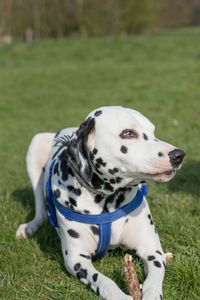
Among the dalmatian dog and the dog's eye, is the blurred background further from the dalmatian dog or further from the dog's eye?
the dog's eye

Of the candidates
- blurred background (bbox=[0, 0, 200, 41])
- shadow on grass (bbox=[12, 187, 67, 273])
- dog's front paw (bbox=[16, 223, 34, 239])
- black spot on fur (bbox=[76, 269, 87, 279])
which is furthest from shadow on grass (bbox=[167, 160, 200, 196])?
blurred background (bbox=[0, 0, 200, 41])

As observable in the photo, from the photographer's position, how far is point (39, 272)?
4191 mm

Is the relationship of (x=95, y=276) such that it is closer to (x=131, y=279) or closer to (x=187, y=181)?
(x=131, y=279)

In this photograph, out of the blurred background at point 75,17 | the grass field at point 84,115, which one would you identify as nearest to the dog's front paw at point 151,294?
the grass field at point 84,115

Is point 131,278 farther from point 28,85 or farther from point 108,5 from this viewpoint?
point 108,5

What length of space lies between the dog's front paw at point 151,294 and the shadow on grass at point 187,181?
2387 mm

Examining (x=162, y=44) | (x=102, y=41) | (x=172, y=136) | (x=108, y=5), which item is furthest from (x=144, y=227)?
(x=108, y=5)

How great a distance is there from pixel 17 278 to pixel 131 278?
3.57ft

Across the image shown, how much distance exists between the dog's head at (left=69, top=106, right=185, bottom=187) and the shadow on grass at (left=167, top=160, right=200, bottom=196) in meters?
2.18

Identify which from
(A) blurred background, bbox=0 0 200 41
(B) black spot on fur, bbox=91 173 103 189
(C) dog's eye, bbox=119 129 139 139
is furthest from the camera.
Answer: (A) blurred background, bbox=0 0 200 41

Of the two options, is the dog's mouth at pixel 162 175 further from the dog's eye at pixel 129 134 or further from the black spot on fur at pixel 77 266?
the black spot on fur at pixel 77 266

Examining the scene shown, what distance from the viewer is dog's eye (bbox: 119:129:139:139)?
3.69 metres

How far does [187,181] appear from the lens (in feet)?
20.4

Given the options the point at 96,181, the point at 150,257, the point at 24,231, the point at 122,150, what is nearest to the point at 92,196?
the point at 96,181
